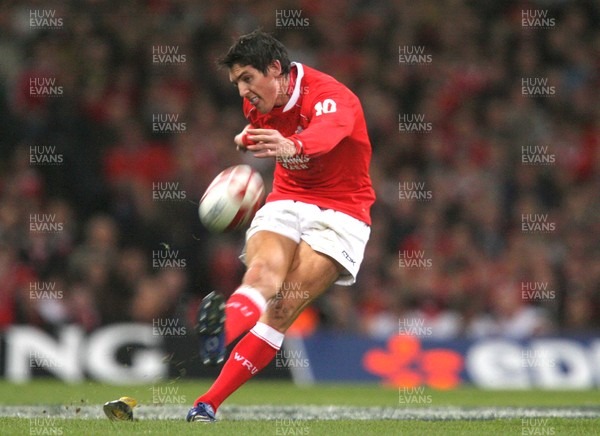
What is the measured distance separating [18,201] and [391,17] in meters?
5.93

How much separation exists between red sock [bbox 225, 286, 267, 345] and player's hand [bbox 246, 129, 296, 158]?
0.80 m

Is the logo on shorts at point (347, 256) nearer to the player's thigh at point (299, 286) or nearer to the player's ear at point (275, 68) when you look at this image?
the player's thigh at point (299, 286)

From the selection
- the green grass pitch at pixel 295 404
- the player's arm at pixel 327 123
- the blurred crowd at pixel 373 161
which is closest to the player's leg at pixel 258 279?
the green grass pitch at pixel 295 404

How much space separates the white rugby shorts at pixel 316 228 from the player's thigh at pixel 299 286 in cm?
6

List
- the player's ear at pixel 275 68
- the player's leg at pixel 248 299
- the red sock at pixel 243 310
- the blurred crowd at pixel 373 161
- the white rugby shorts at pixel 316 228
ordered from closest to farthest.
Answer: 1. the player's leg at pixel 248 299
2. the red sock at pixel 243 310
3. the player's ear at pixel 275 68
4. the white rugby shorts at pixel 316 228
5. the blurred crowd at pixel 373 161

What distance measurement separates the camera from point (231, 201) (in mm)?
5520

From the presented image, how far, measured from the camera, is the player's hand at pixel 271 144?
5016 millimetres

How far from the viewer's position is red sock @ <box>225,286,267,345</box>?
5.30m

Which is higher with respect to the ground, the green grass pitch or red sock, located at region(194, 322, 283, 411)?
red sock, located at region(194, 322, 283, 411)

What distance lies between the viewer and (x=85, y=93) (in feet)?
38.8

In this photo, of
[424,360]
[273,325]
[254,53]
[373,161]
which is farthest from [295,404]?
[373,161]

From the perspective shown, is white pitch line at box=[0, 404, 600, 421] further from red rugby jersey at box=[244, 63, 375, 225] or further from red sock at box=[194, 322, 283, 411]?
red rugby jersey at box=[244, 63, 375, 225]

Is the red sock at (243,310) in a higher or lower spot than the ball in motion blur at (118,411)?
higher

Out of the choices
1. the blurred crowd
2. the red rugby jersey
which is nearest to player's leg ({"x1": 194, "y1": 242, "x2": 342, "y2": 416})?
the red rugby jersey
